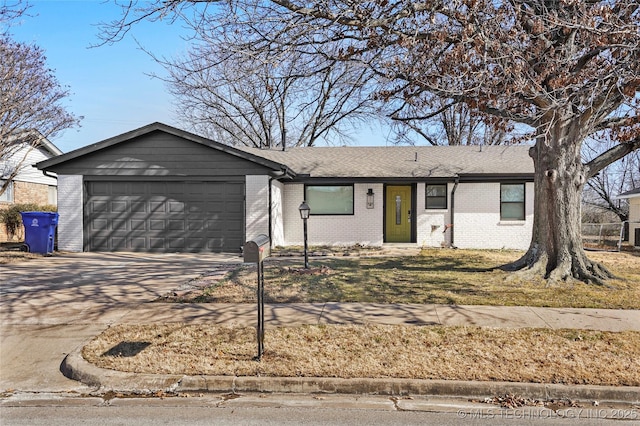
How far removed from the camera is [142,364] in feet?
16.5

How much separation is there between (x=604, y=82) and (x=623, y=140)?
1.68 m

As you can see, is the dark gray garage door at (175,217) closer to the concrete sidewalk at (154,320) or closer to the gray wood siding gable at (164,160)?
the gray wood siding gable at (164,160)

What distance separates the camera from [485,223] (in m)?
17.2

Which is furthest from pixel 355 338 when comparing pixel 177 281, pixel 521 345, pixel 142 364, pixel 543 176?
pixel 543 176

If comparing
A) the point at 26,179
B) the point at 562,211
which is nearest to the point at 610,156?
the point at 562,211

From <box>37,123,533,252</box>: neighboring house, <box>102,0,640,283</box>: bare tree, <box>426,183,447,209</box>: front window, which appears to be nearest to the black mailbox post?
<box>102,0,640,283</box>: bare tree

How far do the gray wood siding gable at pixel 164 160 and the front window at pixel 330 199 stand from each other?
10.7ft

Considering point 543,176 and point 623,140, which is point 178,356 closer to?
point 543,176

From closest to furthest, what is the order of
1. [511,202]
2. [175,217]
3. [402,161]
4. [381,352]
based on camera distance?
[381,352]
[175,217]
[511,202]
[402,161]

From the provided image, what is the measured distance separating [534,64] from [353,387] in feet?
22.5

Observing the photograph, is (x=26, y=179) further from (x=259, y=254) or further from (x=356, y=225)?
(x=259, y=254)

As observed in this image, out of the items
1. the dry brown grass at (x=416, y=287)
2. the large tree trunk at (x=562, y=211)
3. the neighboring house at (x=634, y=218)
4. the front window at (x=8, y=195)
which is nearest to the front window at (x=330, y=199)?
the dry brown grass at (x=416, y=287)

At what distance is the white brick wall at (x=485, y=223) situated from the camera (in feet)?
56.2

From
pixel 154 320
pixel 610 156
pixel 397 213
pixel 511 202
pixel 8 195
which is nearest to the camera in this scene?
pixel 154 320
